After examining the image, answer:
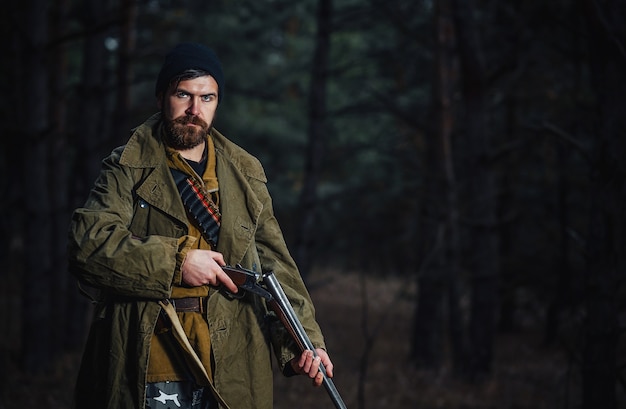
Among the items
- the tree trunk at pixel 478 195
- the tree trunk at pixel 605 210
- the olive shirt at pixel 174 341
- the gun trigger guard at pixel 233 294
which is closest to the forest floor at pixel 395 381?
the tree trunk at pixel 605 210

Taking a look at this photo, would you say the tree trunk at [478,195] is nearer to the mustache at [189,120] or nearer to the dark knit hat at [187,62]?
the dark knit hat at [187,62]

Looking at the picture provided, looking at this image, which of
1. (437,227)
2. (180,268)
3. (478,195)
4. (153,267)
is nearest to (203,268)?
(180,268)

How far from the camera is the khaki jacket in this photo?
3.09 meters

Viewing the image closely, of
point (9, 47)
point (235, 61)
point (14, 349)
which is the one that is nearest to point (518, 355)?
point (14, 349)

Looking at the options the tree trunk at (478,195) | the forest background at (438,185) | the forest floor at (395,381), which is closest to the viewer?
the forest background at (438,185)

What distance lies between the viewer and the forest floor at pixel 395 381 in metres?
7.72

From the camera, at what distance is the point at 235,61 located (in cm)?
2436

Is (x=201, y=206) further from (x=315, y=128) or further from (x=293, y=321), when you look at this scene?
(x=315, y=128)

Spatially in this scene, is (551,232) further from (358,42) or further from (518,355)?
(358,42)

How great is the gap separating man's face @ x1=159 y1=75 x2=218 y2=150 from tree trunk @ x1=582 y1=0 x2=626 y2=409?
10.7ft

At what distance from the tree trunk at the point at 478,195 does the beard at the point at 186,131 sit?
7.09 meters

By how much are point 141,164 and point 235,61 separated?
2156 centimetres

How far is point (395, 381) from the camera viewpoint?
10.7 metres

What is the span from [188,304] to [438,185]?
9904 mm
